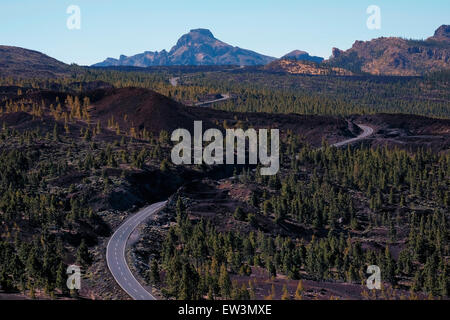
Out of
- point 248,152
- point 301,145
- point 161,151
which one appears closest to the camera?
point 161,151

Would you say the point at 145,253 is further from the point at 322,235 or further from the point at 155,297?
the point at 322,235

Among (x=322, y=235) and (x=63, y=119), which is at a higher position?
(x=63, y=119)

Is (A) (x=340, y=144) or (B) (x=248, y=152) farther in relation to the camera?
(A) (x=340, y=144)
